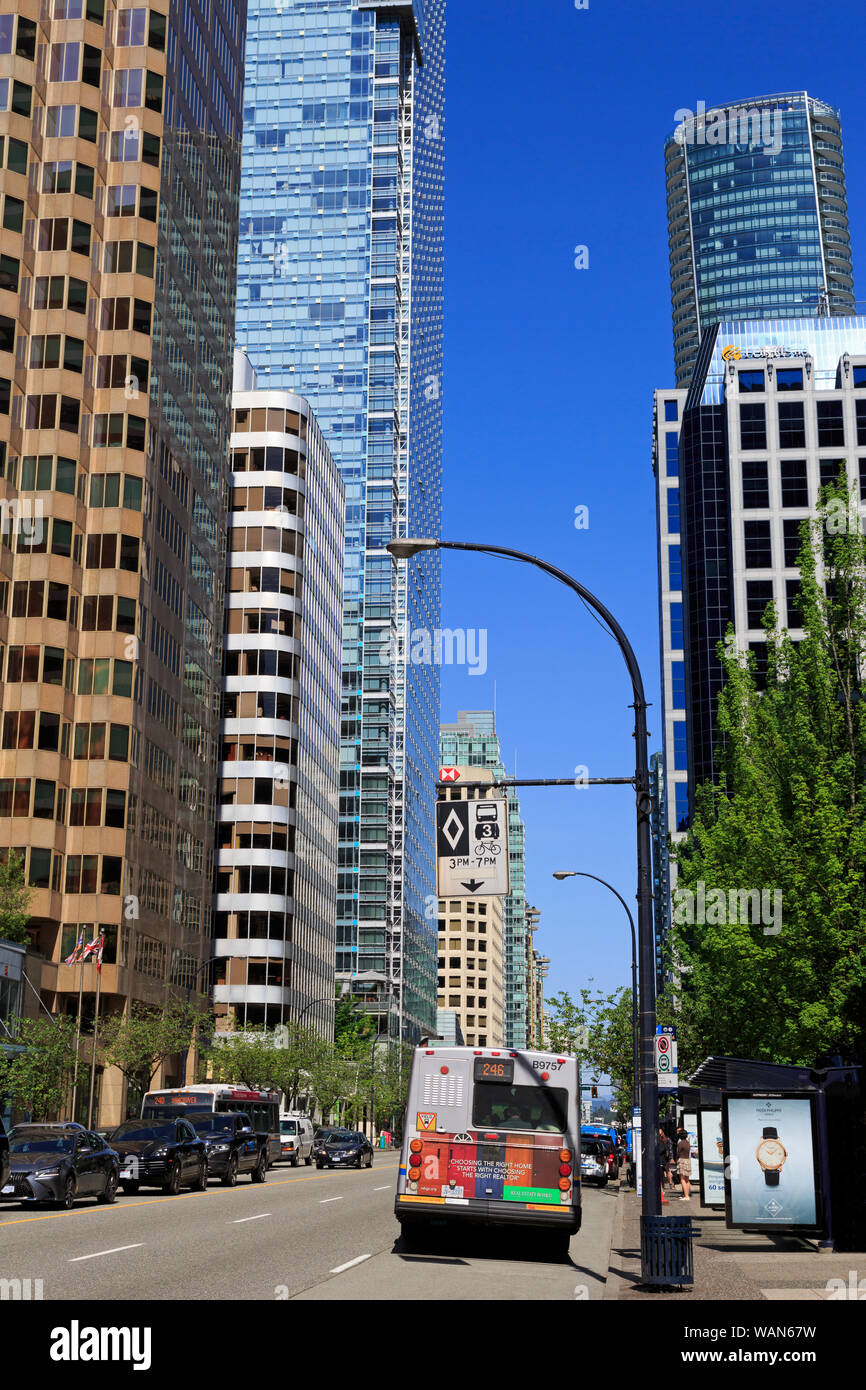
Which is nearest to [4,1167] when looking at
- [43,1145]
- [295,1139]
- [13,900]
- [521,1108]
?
[43,1145]

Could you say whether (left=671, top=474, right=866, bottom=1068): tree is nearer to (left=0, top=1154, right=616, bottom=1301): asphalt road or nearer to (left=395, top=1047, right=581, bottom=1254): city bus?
(left=0, top=1154, right=616, bottom=1301): asphalt road

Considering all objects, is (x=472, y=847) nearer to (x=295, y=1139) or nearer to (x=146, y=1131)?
(x=146, y=1131)

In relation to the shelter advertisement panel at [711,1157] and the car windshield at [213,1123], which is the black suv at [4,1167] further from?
the shelter advertisement panel at [711,1157]

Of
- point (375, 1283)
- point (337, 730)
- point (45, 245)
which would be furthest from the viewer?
point (337, 730)

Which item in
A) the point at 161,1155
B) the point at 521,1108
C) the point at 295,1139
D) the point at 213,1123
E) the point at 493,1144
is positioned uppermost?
the point at 521,1108

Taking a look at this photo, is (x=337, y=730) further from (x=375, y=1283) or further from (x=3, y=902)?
(x=375, y=1283)

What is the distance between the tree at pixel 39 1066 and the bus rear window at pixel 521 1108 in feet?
110

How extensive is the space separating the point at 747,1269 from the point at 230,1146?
2123 centimetres

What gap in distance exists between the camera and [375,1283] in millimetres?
15680

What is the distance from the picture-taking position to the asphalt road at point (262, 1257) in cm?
1480

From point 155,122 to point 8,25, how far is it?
8.19 meters

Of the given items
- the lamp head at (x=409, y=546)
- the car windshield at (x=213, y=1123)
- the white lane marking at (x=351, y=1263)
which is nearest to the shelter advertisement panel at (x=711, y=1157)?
the car windshield at (x=213, y=1123)

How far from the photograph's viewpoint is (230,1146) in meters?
37.8
